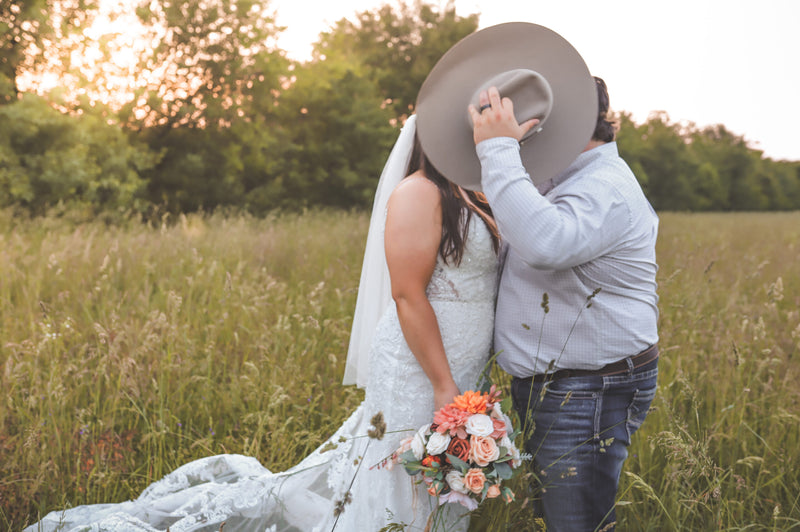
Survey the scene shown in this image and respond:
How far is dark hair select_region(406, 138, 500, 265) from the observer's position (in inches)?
76.6

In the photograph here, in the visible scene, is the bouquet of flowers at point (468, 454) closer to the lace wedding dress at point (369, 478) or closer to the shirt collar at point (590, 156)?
the lace wedding dress at point (369, 478)

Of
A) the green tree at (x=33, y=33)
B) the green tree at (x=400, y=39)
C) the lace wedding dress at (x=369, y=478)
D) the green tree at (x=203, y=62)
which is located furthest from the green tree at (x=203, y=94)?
the lace wedding dress at (x=369, y=478)

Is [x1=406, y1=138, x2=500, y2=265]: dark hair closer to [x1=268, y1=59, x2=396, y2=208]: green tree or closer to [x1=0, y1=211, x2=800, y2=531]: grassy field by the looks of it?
[x1=0, y1=211, x2=800, y2=531]: grassy field

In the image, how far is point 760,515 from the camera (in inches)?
98.3

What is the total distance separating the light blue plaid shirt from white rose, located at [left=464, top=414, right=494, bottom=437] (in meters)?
0.31

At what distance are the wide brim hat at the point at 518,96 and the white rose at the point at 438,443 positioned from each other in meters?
0.84

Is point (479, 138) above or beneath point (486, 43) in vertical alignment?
beneath

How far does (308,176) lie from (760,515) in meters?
20.5

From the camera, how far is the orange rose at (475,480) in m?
1.52

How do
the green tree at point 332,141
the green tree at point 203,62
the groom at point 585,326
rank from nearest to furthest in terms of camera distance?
the groom at point 585,326 → the green tree at point 203,62 → the green tree at point 332,141

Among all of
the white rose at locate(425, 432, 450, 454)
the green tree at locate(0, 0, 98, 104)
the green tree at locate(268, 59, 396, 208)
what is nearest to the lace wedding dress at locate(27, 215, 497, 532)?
the white rose at locate(425, 432, 450, 454)

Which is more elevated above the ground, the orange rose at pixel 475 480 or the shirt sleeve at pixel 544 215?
the shirt sleeve at pixel 544 215

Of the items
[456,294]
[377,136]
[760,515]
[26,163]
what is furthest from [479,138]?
[377,136]

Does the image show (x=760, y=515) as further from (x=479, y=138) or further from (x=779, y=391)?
(x=479, y=138)
